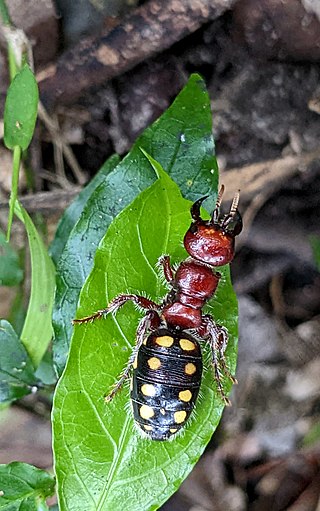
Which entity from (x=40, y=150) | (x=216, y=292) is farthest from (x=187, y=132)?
(x=40, y=150)

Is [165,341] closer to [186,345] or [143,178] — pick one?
[186,345]

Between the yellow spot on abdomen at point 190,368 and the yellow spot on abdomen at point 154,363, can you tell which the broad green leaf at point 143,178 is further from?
the yellow spot on abdomen at point 190,368

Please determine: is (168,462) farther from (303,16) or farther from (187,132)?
(303,16)

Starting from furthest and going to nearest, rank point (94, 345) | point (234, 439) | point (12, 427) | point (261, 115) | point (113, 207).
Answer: point (234, 439) < point (12, 427) < point (261, 115) < point (113, 207) < point (94, 345)

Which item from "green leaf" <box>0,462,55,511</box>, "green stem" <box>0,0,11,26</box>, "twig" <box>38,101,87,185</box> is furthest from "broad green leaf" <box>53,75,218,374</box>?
"twig" <box>38,101,87,185</box>

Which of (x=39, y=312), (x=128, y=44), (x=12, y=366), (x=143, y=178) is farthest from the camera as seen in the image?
(x=128, y=44)

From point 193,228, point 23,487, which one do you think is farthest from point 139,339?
point 23,487

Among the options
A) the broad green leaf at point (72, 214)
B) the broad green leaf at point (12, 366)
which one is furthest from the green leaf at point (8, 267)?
the broad green leaf at point (12, 366)
